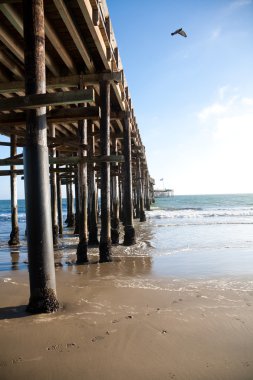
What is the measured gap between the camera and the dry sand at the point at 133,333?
2479 millimetres

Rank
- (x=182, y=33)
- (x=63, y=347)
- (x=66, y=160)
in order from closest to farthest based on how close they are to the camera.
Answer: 1. (x=63, y=347)
2. (x=66, y=160)
3. (x=182, y=33)

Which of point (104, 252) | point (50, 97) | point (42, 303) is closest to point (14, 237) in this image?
point (104, 252)

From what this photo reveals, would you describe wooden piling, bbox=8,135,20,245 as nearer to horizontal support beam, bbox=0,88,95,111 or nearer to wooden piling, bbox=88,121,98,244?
wooden piling, bbox=88,121,98,244

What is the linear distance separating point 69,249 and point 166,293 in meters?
5.54

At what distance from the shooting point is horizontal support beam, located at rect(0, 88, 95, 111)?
3.42 meters

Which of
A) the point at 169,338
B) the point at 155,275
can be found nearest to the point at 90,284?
the point at 155,275

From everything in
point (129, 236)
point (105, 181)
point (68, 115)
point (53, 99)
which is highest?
point (68, 115)

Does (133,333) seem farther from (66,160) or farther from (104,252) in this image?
(104,252)

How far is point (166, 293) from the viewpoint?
15.1ft

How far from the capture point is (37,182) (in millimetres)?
3623

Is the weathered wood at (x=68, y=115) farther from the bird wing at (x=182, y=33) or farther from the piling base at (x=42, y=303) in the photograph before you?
the bird wing at (x=182, y=33)

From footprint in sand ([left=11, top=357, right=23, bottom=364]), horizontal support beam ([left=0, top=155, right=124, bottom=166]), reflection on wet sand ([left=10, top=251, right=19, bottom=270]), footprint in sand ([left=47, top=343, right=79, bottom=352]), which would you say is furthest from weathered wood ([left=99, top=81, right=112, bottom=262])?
footprint in sand ([left=11, top=357, right=23, bottom=364])

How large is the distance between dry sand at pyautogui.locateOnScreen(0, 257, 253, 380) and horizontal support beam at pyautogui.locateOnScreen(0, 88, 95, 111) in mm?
2500

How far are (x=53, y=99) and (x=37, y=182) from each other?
0.99 m
